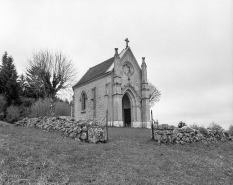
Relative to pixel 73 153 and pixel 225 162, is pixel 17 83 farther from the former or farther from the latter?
pixel 225 162

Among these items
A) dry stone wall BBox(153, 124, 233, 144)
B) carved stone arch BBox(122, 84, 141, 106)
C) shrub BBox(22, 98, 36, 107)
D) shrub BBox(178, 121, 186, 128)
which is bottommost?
dry stone wall BBox(153, 124, 233, 144)

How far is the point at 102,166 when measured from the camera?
23.1 feet

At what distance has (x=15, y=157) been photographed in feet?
23.3

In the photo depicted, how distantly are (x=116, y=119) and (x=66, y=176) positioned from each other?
17.1 m

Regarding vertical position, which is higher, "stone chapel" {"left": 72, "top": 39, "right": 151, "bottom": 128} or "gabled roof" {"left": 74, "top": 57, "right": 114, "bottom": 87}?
"gabled roof" {"left": 74, "top": 57, "right": 114, "bottom": 87}

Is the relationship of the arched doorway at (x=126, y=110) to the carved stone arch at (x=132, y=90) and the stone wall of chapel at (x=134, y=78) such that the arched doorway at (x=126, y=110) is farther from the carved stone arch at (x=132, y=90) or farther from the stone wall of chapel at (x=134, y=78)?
the stone wall of chapel at (x=134, y=78)

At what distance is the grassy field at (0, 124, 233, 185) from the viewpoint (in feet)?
19.6

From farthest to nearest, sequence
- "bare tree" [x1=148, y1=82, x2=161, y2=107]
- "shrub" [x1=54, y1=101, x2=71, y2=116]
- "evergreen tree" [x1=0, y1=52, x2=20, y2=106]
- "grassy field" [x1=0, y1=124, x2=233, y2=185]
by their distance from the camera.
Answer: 1. "bare tree" [x1=148, y1=82, x2=161, y2=107]
2. "shrub" [x1=54, y1=101, x2=71, y2=116]
3. "evergreen tree" [x1=0, y1=52, x2=20, y2=106]
4. "grassy field" [x1=0, y1=124, x2=233, y2=185]

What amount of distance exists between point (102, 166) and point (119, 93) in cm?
1673

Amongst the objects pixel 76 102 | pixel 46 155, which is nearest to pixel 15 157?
pixel 46 155

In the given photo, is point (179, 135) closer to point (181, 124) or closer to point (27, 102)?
point (181, 124)

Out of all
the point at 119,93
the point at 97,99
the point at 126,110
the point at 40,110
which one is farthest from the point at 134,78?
the point at 40,110

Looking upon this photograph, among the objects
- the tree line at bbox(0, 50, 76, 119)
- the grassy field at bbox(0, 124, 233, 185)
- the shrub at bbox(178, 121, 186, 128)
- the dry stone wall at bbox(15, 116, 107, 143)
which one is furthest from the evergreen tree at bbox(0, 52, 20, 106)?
the shrub at bbox(178, 121, 186, 128)

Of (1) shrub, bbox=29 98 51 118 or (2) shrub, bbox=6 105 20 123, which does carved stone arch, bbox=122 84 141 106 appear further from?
(2) shrub, bbox=6 105 20 123
